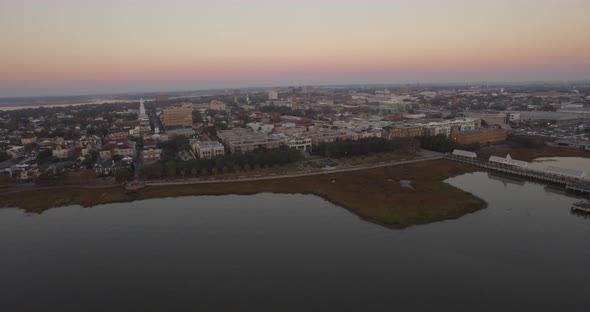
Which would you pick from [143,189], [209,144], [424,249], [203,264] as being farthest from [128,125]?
[424,249]

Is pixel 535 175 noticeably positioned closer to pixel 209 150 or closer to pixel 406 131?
pixel 406 131

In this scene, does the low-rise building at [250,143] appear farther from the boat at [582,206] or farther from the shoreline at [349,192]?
the boat at [582,206]

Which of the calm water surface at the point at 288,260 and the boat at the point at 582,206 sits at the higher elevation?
the boat at the point at 582,206

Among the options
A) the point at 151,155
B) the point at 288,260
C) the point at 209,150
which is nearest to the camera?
the point at 288,260

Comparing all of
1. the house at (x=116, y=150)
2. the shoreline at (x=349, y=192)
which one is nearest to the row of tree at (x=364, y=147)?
the shoreline at (x=349, y=192)

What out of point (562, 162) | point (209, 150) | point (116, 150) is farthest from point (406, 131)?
point (116, 150)

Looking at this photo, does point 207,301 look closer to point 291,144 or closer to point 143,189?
point 143,189

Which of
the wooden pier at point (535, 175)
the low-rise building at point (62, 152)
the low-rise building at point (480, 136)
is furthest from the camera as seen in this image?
the low-rise building at point (480, 136)
